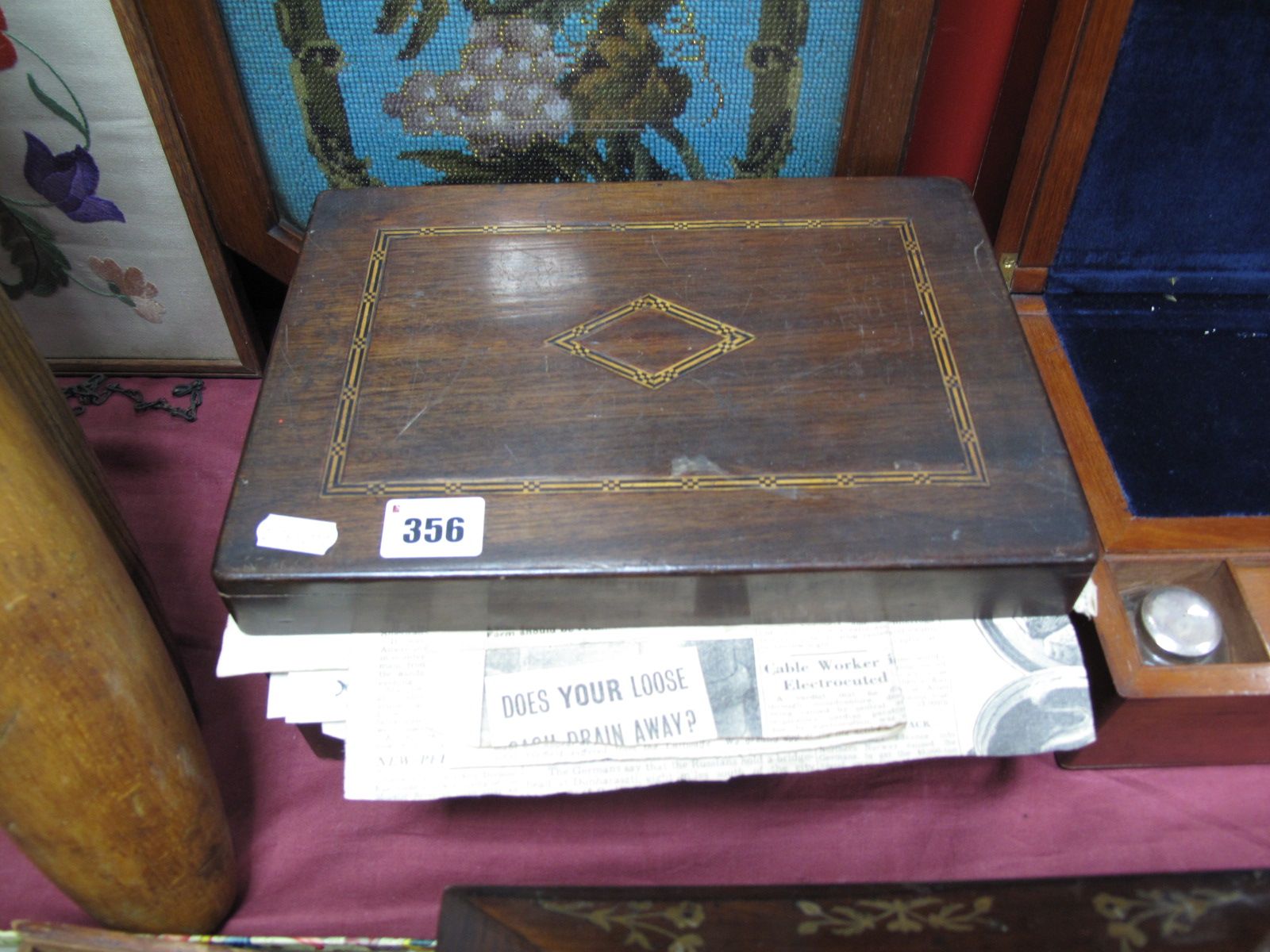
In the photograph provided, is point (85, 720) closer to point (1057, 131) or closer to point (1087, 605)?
point (1087, 605)

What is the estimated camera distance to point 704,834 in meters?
0.92

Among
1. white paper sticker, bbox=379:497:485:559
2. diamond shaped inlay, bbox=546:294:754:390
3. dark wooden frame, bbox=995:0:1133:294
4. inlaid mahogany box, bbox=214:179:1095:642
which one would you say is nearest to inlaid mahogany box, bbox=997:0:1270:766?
dark wooden frame, bbox=995:0:1133:294

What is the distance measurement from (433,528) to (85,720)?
282mm

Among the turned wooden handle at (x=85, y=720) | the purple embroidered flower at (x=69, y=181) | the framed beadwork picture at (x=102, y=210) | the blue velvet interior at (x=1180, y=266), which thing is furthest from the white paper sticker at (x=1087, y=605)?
the purple embroidered flower at (x=69, y=181)

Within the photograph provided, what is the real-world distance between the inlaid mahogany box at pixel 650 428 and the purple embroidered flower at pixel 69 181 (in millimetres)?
317

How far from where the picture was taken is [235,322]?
1.26 metres

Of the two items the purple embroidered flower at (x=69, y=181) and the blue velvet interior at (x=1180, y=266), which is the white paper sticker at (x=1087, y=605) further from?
the purple embroidered flower at (x=69, y=181)

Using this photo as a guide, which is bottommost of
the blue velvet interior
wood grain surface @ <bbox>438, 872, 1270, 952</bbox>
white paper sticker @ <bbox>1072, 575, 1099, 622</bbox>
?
wood grain surface @ <bbox>438, 872, 1270, 952</bbox>

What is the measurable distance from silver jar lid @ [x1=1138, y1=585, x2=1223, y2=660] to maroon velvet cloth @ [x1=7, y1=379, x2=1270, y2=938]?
0.16 m

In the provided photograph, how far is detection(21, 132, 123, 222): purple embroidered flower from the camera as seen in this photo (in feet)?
3.60

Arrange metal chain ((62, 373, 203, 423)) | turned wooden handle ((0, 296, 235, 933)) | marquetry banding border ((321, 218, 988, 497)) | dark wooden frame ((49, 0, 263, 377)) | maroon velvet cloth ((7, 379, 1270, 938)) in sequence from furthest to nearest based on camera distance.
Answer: metal chain ((62, 373, 203, 423))
dark wooden frame ((49, 0, 263, 377))
maroon velvet cloth ((7, 379, 1270, 938))
marquetry banding border ((321, 218, 988, 497))
turned wooden handle ((0, 296, 235, 933))

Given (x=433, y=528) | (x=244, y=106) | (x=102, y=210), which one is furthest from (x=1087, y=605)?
(x=102, y=210)

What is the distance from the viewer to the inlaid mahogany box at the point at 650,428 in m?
0.76

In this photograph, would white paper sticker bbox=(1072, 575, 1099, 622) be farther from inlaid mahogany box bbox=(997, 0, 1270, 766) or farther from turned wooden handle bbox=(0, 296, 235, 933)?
turned wooden handle bbox=(0, 296, 235, 933)
